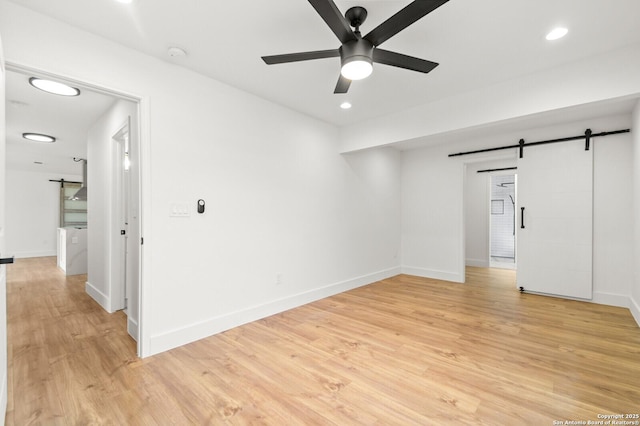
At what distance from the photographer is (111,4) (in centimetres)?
189

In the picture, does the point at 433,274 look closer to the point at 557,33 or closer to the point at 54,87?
the point at 557,33

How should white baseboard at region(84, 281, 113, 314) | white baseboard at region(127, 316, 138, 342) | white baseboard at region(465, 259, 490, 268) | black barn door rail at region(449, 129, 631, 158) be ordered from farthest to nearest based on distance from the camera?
white baseboard at region(465, 259, 490, 268) < black barn door rail at region(449, 129, 631, 158) < white baseboard at region(84, 281, 113, 314) < white baseboard at region(127, 316, 138, 342)

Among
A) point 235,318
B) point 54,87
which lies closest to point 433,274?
point 235,318

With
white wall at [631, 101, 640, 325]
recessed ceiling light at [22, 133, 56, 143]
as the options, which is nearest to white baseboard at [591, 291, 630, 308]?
white wall at [631, 101, 640, 325]

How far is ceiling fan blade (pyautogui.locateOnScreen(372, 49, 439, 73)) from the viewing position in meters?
1.94

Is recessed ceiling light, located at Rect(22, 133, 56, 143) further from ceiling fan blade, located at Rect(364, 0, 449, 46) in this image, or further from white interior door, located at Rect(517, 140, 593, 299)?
white interior door, located at Rect(517, 140, 593, 299)

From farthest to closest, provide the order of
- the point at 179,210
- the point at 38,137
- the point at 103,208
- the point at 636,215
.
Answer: the point at 38,137 < the point at 103,208 < the point at 636,215 < the point at 179,210

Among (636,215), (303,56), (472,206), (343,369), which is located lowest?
(343,369)

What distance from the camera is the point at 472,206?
21.6 feet

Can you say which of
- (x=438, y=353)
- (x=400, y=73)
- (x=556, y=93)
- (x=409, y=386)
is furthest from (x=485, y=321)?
(x=400, y=73)

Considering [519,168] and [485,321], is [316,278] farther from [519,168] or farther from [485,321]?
[519,168]

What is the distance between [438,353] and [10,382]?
3253mm

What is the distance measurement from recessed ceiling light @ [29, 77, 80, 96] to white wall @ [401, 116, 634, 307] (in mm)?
5184

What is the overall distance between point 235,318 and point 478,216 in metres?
5.81
